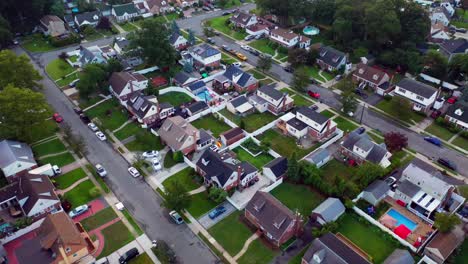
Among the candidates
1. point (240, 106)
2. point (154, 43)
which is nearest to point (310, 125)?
point (240, 106)

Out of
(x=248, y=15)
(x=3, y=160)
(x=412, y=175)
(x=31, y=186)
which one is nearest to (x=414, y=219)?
(x=412, y=175)

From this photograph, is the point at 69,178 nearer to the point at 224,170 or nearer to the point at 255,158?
the point at 224,170

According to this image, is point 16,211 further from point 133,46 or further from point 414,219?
point 414,219

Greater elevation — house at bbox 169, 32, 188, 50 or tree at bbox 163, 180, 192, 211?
house at bbox 169, 32, 188, 50

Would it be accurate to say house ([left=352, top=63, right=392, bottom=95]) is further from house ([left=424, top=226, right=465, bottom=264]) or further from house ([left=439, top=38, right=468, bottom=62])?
house ([left=424, top=226, right=465, bottom=264])

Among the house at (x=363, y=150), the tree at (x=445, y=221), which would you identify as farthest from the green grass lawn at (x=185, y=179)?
the tree at (x=445, y=221)

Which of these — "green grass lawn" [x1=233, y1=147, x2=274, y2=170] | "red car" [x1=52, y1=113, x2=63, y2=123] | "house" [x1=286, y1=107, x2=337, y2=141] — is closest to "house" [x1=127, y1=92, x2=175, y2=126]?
"red car" [x1=52, y1=113, x2=63, y2=123]

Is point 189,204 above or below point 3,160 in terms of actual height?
below
